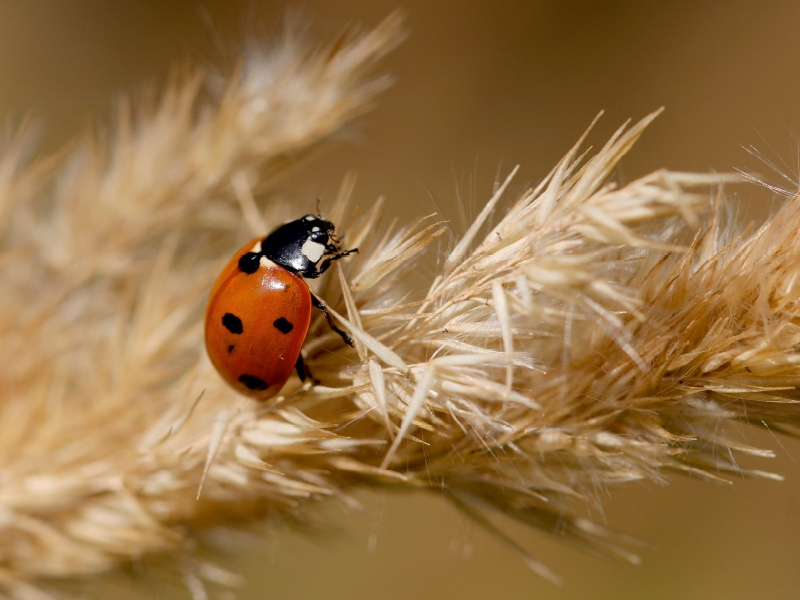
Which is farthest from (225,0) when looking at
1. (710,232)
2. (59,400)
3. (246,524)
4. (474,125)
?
(710,232)

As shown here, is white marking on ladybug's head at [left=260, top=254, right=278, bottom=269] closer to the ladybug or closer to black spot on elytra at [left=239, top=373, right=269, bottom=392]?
the ladybug

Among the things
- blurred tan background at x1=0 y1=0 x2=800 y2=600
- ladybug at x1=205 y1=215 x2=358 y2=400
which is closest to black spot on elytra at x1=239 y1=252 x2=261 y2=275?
ladybug at x1=205 y1=215 x2=358 y2=400

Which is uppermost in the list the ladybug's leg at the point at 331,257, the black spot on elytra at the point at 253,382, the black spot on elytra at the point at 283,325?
the ladybug's leg at the point at 331,257

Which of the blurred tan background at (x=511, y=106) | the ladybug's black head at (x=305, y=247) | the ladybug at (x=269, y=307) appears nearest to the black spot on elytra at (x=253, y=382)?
the ladybug at (x=269, y=307)

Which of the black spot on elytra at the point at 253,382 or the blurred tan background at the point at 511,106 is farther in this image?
the blurred tan background at the point at 511,106

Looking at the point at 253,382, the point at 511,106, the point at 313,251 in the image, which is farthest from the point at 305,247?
the point at 511,106

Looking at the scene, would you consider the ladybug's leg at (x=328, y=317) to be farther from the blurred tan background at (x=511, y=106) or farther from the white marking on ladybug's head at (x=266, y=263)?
the blurred tan background at (x=511, y=106)

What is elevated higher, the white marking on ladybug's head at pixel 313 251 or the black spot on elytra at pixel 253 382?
the white marking on ladybug's head at pixel 313 251
